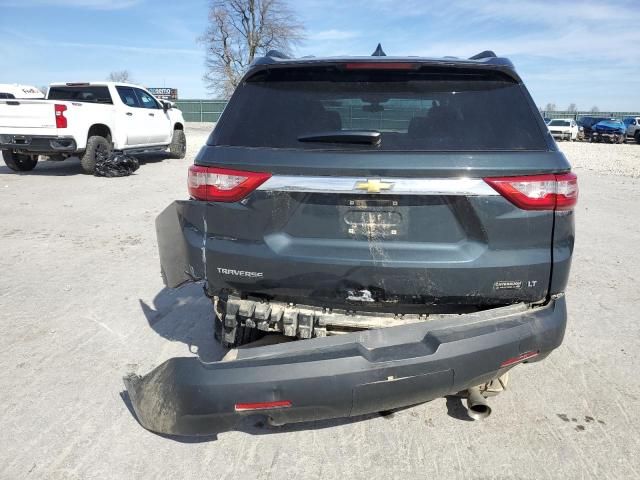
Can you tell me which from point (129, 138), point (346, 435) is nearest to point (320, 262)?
point (346, 435)

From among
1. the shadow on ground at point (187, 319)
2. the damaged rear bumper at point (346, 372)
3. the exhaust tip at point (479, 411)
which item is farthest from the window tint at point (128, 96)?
the exhaust tip at point (479, 411)

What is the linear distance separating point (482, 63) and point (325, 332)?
152cm

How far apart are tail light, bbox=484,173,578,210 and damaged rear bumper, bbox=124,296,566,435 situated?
0.50m

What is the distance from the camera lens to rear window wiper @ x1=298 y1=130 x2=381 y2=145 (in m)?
2.26

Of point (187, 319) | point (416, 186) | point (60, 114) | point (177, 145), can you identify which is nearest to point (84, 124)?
point (60, 114)

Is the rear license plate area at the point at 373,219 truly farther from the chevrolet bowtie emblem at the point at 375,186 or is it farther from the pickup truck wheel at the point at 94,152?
the pickup truck wheel at the point at 94,152

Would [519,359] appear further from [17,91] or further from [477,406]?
[17,91]

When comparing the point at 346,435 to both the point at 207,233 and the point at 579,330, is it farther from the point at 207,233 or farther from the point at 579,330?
the point at 579,330

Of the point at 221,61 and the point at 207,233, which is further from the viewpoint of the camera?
the point at 221,61

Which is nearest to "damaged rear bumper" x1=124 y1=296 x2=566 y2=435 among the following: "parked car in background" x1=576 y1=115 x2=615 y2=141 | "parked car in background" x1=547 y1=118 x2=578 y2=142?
"parked car in background" x1=547 y1=118 x2=578 y2=142

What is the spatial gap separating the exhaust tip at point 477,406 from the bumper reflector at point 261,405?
3.62ft

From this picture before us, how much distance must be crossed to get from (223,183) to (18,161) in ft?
38.3

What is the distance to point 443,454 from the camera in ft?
8.22

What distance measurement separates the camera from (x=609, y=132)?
33219 mm
